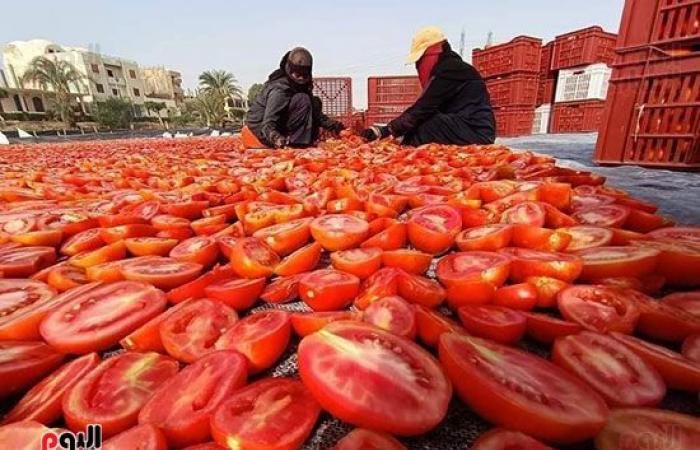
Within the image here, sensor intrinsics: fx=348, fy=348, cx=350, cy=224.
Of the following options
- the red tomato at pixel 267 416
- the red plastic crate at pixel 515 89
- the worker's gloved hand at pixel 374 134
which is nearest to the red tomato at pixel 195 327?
the red tomato at pixel 267 416

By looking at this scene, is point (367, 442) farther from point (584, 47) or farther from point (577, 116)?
point (584, 47)

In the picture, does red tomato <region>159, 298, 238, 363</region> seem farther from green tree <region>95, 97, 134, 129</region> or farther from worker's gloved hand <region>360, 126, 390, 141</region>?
green tree <region>95, 97, 134, 129</region>

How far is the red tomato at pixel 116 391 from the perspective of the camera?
710 millimetres

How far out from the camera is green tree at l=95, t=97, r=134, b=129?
32688 mm

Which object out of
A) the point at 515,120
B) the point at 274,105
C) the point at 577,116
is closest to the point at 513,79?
the point at 515,120

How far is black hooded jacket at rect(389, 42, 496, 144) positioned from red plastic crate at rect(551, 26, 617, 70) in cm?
649

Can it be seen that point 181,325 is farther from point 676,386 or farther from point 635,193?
point 635,193

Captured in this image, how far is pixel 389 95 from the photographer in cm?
907

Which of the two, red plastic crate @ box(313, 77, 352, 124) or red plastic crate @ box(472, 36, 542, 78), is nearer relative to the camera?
red plastic crate @ box(472, 36, 542, 78)

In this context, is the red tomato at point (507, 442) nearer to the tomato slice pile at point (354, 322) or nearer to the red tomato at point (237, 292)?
the tomato slice pile at point (354, 322)

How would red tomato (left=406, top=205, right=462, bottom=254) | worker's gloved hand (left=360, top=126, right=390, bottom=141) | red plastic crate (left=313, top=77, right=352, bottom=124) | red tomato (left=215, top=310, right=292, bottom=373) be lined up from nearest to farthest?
1. red tomato (left=215, top=310, right=292, bottom=373)
2. red tomato (left=406, top=205, right=462, bottom=254)
3. worker's gloved hand (left=360, top=126, right=390, bottom=141)
4. red plastic crate (left=313, top=77, right=352, bottom=124)

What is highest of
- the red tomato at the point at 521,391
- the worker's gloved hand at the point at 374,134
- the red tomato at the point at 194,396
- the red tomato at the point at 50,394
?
the worker's gloved hand at the point at 374,134

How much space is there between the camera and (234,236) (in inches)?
62.9

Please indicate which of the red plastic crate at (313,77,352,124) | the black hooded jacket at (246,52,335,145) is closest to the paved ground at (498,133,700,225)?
the black hooded jacket at (246,52,335,145)
